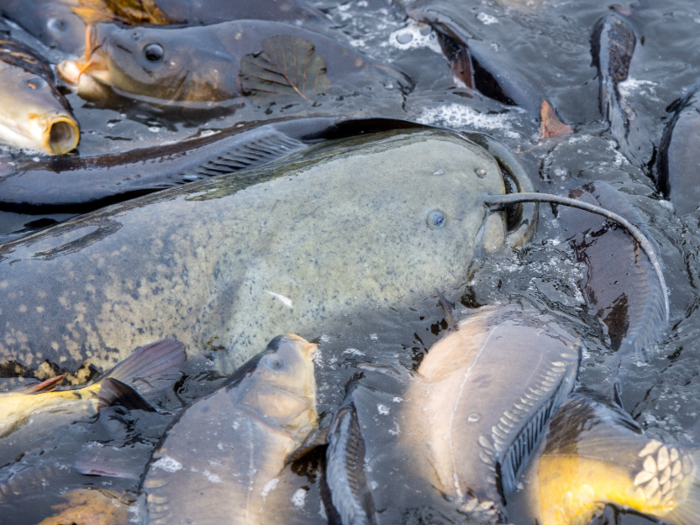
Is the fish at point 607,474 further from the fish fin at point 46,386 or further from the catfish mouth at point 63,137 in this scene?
the catfish mouth at point 63,137

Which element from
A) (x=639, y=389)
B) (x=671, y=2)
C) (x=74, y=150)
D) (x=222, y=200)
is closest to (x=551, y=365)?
(x=639, y=389)

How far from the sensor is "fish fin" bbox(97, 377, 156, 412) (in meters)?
2.44

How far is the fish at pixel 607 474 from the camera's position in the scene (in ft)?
6.86

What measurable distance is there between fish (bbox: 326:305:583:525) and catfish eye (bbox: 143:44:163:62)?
265cm

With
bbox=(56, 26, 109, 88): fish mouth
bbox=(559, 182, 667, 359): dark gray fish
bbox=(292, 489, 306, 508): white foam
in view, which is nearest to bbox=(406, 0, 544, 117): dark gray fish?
bbox=(559, 182, 667, 359): dark gray fish

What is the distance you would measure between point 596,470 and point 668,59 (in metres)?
3.27

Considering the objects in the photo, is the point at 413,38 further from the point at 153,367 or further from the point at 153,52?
the point at 153,367

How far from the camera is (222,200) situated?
2.98 meters

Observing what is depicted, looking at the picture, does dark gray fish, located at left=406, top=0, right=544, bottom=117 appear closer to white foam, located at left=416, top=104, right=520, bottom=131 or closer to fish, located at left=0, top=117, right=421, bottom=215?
white foam, located at left=416, top=104, right=520, bottom=131

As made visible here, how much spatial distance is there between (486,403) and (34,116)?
3.09 m

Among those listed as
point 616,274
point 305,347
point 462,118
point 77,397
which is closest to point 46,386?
point 77,397

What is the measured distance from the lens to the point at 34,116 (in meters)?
3.66

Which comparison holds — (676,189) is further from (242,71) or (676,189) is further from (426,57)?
(242,71)

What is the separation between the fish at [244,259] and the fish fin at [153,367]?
76mm
